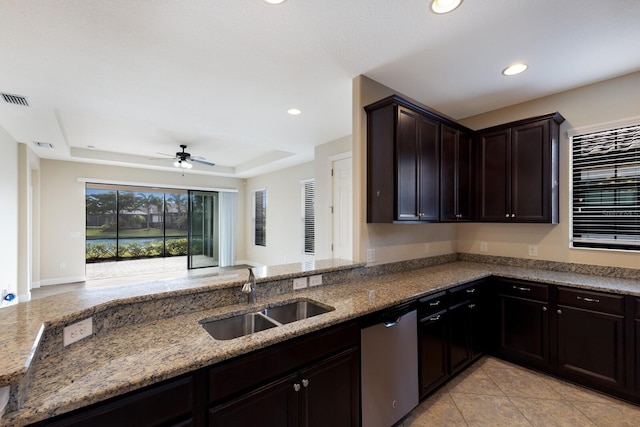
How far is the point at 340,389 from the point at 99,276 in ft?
25.3

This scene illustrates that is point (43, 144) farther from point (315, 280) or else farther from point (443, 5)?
point (443, 5)

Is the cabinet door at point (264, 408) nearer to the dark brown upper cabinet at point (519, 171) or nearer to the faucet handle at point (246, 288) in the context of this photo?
the faucet handle at point (246, 288)

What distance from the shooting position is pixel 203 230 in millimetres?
8188

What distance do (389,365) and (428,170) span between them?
1769 mm

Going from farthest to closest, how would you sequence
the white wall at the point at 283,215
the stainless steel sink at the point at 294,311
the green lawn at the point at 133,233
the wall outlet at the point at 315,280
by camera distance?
the green lawn at the point at 133,233 < the white wall at the point at 283,215 < the wall outlet at the point at 315,280 < the stainless steel sink at the point at 294,311

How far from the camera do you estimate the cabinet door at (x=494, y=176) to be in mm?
3066

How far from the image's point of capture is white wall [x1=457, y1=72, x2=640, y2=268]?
101 inches

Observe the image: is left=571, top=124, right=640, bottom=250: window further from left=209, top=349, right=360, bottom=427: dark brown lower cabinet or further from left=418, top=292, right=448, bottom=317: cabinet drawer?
left=209, top=349, right=360, bottom=427: dark brown lower cabinet

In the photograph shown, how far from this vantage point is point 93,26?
188 centimetres

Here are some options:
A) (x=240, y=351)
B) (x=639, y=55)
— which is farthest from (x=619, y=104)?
(x=240, y=351)

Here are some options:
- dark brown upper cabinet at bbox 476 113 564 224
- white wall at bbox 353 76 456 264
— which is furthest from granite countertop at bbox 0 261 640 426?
dark brown upper cabinet at bbox 476 113 564 224

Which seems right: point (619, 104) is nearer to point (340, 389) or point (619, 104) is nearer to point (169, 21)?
point (340, 389)

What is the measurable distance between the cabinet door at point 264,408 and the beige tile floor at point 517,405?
109 centimetres

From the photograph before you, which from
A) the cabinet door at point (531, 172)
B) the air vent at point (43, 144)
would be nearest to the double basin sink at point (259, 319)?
the cabinet door at point (531, 172)
